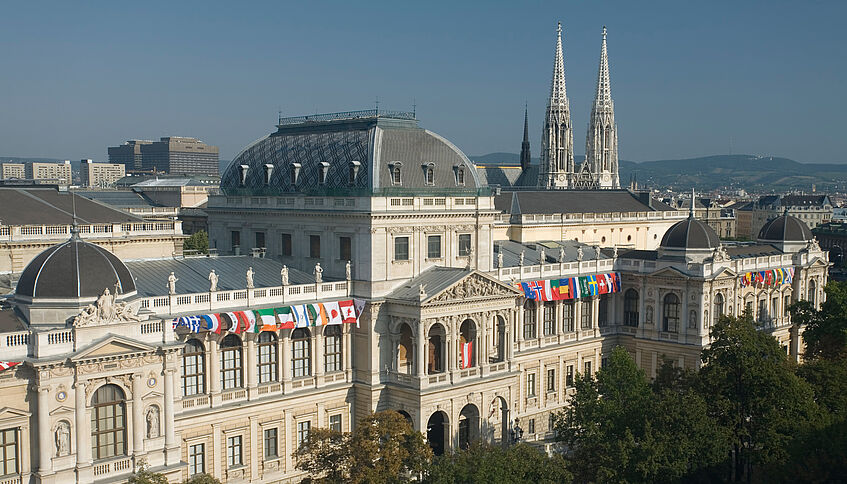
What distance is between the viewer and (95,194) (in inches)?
5674

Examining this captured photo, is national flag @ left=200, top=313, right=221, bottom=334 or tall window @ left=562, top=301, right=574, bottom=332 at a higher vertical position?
national flag @ left=200, top=313, right=221, bottom=334

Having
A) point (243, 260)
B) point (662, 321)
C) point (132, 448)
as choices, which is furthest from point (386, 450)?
point (662, 321)

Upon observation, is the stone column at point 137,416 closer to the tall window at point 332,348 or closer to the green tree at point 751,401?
the tall window at point 332,348

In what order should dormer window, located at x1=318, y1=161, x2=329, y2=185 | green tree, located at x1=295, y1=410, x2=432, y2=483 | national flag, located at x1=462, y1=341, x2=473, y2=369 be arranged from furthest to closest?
dormer window, located at x1=318, y1=161, x2=329, y2=185 < national flag, located at x1=462, y1=341, x2=473, y2=369 < green tree, located at x1=295, y1=410, x2=432, y2=483

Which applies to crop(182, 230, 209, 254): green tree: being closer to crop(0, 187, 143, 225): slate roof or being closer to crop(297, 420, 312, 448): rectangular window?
crop(0, 187, 143, 225): slate roof

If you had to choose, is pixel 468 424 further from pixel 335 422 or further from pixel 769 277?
pixel 769 277

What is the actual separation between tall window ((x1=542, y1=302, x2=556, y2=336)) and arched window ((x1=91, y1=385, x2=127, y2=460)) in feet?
141

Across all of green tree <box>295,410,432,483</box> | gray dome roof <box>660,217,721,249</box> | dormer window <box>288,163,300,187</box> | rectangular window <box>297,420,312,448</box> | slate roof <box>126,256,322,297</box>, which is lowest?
rectangular window <box>297,420,312,448</box>

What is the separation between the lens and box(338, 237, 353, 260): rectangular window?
6625cm

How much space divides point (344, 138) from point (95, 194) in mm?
88005

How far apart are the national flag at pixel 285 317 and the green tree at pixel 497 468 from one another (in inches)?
633

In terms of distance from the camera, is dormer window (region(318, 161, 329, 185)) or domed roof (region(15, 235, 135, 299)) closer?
domed roof (region(15, 235, 135, 299))

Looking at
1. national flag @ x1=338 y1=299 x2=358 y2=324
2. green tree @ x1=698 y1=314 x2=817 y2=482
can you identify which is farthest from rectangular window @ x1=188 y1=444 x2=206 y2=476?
green tree @ x1=698 y1=314 x2=817 y2=482

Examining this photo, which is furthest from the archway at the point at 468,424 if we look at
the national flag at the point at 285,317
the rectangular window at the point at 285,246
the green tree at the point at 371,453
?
the rectangular window at the point at 285,246
